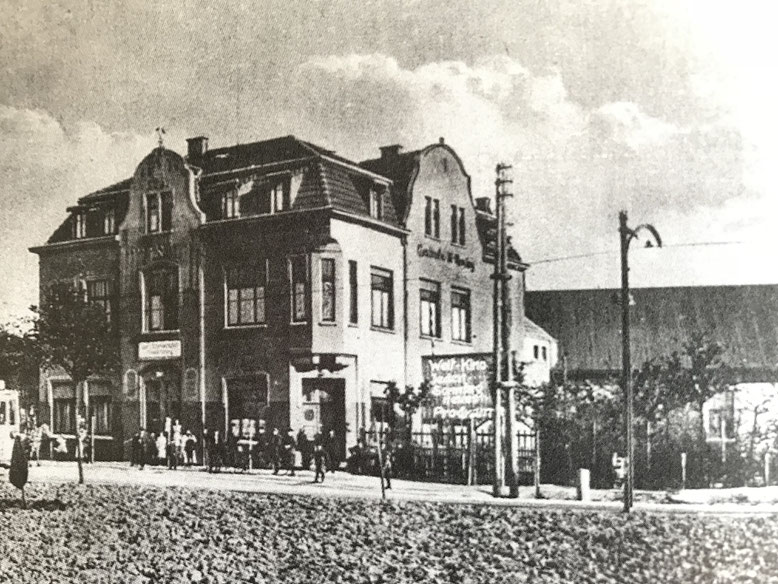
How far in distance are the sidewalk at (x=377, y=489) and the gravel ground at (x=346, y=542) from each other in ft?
0.13

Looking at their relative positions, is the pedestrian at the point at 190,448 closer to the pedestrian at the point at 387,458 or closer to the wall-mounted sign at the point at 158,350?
the wall-mounted sign at the point at 158,350

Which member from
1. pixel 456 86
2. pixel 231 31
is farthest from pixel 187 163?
pixel 456 86

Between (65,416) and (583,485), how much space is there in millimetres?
2644

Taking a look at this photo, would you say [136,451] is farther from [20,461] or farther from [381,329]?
[381,329]

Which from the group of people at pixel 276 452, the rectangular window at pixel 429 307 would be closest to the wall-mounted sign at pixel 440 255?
the rectangular window at pixel 429 307

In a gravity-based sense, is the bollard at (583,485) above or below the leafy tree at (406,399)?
below

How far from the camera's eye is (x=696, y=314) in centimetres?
364

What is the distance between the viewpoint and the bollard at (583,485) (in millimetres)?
3904

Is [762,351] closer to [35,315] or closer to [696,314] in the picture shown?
[696,314]

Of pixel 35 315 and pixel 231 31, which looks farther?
pixel 35 315

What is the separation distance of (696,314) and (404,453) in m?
1.33

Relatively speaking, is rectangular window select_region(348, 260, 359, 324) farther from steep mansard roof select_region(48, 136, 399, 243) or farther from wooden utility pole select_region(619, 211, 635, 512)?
wooden utility pole select_region(619, 211, 635, 512)

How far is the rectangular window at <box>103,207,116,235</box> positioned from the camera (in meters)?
4.84

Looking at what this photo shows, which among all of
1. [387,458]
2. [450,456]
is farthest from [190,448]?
[450,456]
